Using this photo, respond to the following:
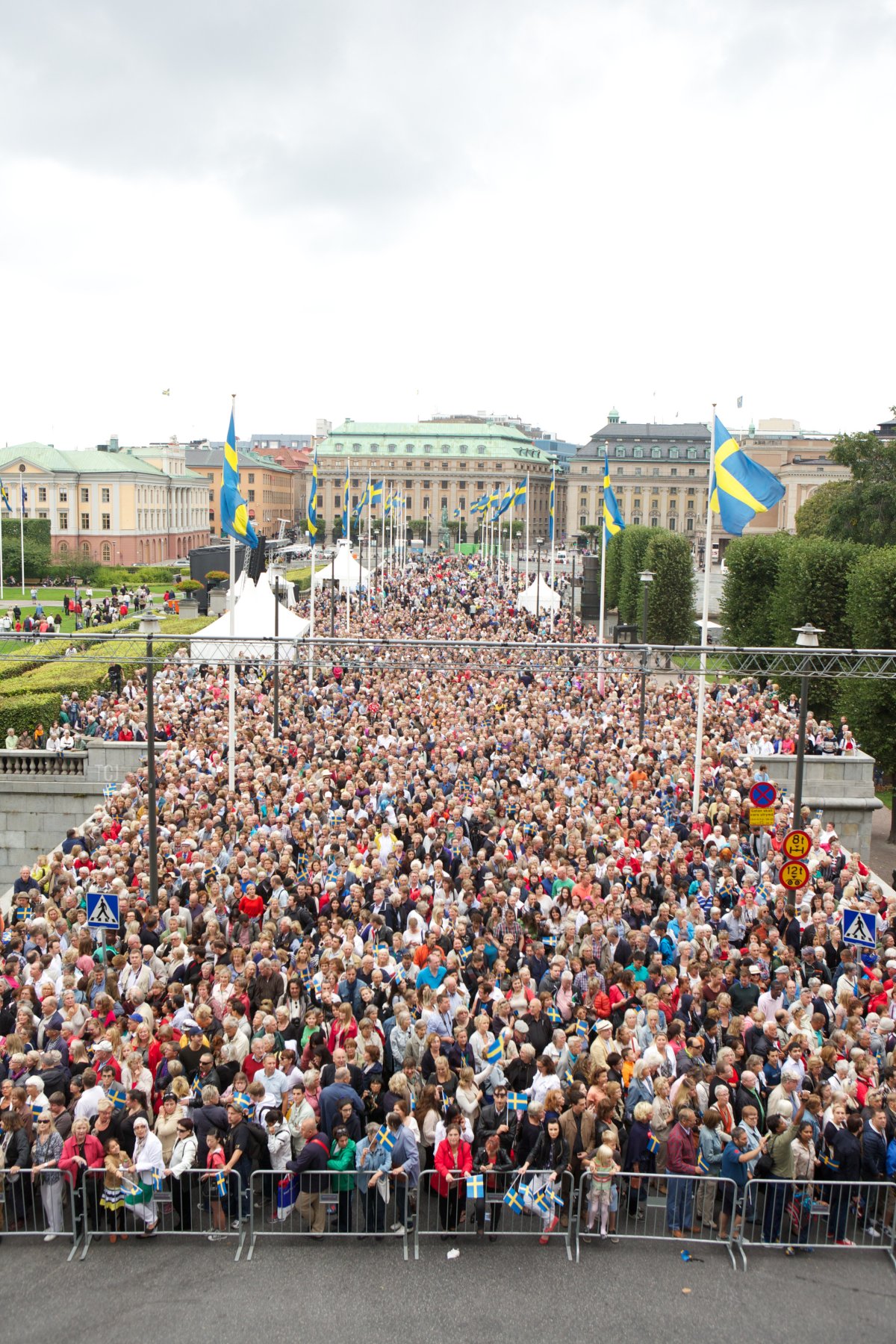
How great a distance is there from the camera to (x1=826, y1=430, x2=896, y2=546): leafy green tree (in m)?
55.7

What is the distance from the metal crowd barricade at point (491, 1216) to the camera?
9.53 meters

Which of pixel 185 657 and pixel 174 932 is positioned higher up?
pixel 185 657

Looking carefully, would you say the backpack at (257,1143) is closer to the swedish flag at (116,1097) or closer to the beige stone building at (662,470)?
the swedish flag at (116,1097)

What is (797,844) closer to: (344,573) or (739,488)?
(739,488)

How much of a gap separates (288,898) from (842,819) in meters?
14.3

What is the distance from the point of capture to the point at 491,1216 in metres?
9.77

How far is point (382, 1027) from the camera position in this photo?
11.4m

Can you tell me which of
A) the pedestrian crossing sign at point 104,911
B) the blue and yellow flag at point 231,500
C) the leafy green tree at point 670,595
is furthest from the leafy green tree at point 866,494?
the pedestrian crossing sign at point 104,911

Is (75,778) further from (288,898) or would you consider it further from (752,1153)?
(752,1153)

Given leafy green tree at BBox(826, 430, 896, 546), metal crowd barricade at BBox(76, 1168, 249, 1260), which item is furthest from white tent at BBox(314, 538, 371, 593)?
metal crowd barricade at BBox(76, 1168, 249, 1260)

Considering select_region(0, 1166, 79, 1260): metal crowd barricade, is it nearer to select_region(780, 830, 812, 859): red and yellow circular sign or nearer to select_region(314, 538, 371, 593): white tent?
select_region(780, 830, 812, 859): red and yellow circular sign

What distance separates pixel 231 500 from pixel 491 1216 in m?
15.1

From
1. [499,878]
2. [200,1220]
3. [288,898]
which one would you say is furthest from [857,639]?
[200,1220]

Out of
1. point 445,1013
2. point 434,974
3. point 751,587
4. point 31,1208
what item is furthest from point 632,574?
point 31,1208
